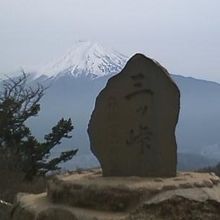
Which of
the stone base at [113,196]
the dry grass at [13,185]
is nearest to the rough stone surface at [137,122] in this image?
the stone base at [113,196]

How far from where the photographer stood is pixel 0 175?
42.0 ft

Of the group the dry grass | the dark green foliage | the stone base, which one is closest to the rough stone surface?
the stone base

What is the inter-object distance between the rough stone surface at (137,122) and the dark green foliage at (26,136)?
9.44m

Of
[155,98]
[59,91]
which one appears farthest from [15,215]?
[59,91]

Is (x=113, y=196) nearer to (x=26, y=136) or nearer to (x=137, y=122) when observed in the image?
(x=137, y=122)

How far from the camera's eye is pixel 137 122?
6.02 meters

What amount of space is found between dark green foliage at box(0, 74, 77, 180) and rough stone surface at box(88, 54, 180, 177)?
9439mm

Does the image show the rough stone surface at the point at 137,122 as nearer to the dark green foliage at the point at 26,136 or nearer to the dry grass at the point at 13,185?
the dry grass at the point at 13,185

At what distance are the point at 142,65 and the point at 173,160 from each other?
98 cm

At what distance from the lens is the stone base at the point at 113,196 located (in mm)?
4945

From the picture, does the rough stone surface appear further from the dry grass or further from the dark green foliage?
the dark green foliage

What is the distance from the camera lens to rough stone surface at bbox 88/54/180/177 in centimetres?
595

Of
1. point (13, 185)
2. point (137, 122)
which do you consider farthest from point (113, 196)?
point (13, 185)

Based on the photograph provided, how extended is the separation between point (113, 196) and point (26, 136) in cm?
1177
